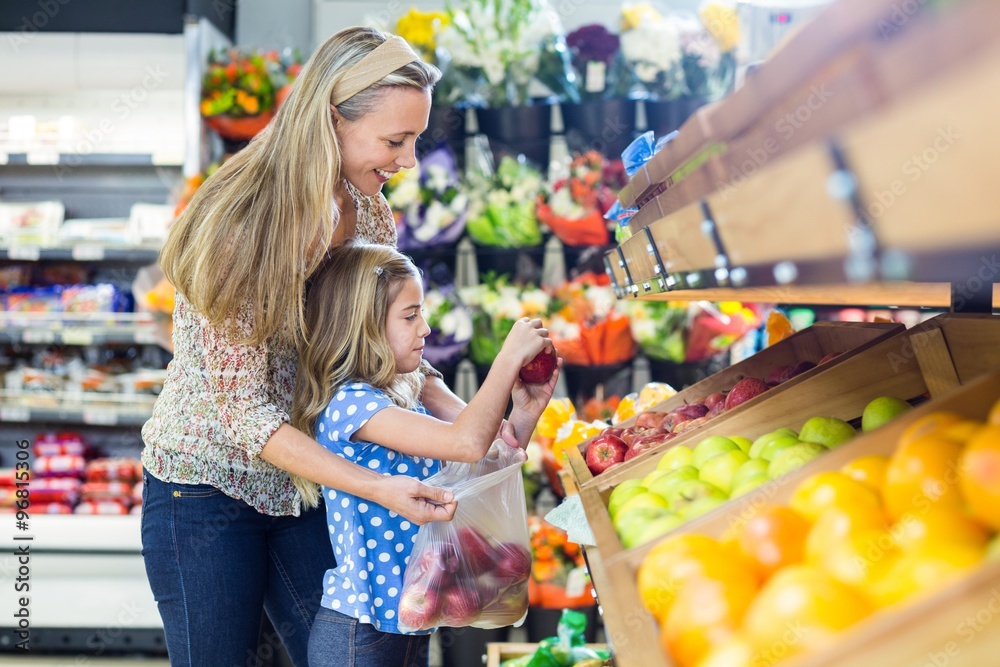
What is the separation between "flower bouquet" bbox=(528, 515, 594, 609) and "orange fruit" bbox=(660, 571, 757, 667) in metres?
2.47

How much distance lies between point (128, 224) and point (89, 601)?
1.80 meters

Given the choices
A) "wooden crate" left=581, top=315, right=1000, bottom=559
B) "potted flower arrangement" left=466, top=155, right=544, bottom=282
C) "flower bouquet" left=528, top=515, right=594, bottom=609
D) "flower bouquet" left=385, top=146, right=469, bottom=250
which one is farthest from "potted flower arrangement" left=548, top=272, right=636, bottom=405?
"wooden crate" left=581, top=315, right=1000, bottom=559

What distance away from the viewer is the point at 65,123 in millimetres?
4395

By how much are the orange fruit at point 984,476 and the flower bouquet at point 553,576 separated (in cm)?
257

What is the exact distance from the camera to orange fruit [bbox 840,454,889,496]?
2.64 feet

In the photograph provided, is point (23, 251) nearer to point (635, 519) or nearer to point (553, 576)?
point (553, 576)

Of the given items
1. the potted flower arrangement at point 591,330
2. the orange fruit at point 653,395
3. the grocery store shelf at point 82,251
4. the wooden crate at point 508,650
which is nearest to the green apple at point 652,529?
the orange fruit at point 653,395

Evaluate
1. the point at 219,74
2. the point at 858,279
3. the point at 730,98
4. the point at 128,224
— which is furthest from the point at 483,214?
the point at 858,279

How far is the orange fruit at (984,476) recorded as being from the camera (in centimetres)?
63

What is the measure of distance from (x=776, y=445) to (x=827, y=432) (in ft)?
0.24

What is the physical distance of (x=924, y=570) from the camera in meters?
0.60

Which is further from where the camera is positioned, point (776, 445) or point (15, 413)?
point (15, 413)

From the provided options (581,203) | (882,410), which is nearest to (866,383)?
(882,410)

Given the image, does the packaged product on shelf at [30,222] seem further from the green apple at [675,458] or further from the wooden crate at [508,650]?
the green apple at [675,458]
